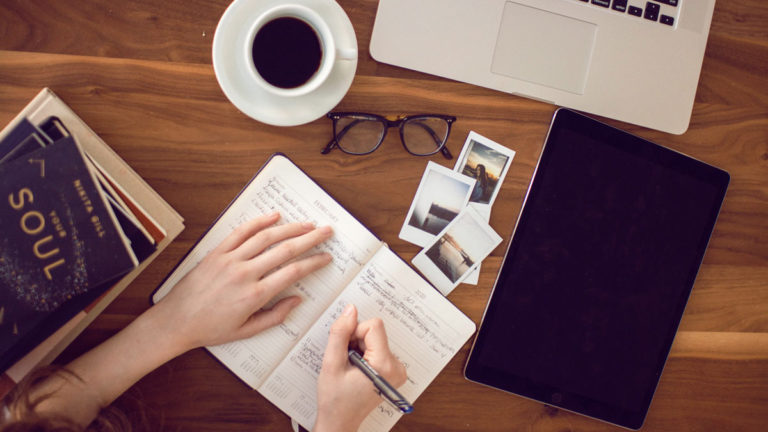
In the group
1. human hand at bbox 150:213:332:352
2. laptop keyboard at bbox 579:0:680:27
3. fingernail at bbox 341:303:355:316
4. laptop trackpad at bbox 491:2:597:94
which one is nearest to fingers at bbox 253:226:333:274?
human hand at bbox 150:213:332:352

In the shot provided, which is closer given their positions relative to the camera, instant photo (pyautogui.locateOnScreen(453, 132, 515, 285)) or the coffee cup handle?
the coffee cup handle

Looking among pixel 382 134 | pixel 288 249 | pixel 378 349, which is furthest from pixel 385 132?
pixel 378 349

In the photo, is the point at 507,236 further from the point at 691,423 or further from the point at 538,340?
the point at 691,423

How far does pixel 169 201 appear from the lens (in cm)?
74

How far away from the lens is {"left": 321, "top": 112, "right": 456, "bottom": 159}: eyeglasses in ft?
2.47

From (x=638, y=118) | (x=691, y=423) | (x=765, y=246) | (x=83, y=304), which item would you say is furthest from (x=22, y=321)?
(x=765, y=246)

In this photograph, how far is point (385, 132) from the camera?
29.8 inches

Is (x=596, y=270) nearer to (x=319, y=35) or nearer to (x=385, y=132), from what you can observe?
(x=385, y=132)

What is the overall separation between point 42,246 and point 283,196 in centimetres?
32

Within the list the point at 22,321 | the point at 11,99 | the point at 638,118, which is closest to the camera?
the point at 22,321

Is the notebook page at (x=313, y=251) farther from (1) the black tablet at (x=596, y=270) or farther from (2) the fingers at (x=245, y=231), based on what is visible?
(1) the black tablet at (x=596, y=270)

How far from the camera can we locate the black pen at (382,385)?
0.65 meters

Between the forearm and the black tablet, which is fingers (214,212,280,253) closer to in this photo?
the forearm

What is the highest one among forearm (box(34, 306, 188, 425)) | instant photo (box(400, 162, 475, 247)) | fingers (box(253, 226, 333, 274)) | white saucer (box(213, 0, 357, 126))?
white saucer (box(213, 0, 357, 126))
